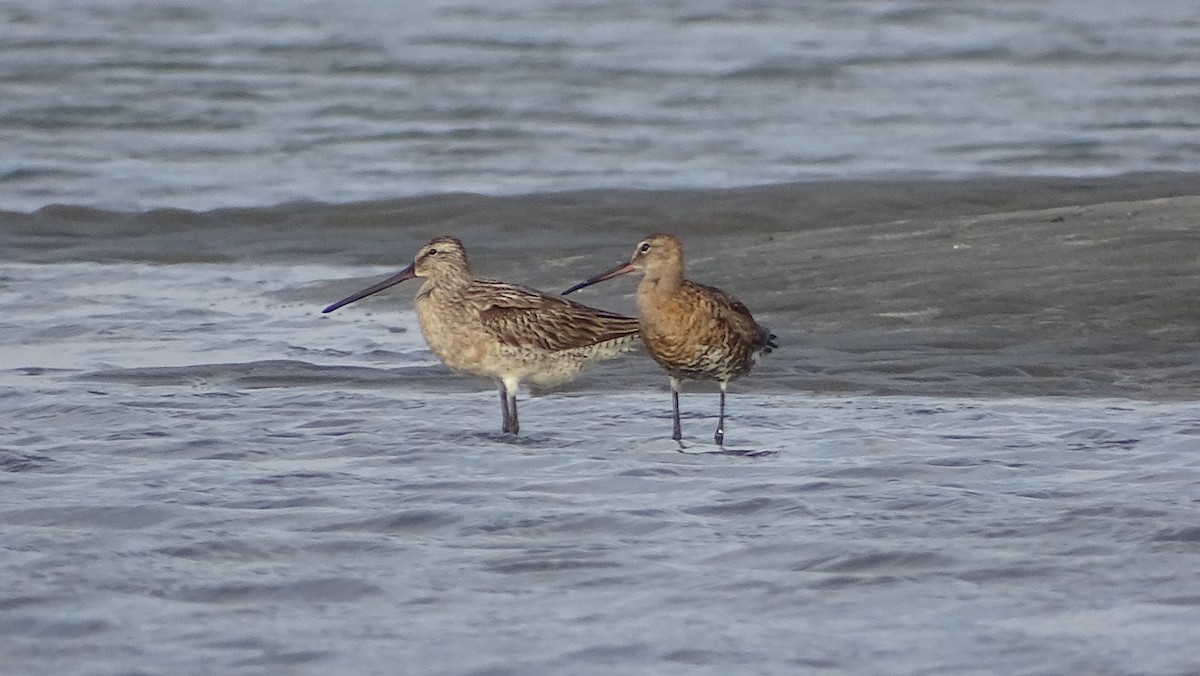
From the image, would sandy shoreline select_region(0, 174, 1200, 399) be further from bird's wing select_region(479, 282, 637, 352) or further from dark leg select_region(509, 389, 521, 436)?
dark leg select_region(509, 389, 521, 436)

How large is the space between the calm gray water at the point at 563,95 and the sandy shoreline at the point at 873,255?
29.3 inches

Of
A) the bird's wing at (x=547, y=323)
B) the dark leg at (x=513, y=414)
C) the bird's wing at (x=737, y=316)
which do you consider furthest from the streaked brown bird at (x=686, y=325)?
the dark leg at (x=513, y=414)

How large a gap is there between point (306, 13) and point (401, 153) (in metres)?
6.92

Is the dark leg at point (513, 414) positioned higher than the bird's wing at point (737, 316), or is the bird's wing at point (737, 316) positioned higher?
the bird's wing at point (737, 316)

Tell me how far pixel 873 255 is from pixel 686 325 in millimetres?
3324

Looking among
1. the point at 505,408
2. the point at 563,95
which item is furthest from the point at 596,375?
the point at 563,95

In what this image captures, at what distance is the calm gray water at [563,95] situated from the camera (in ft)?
53.1

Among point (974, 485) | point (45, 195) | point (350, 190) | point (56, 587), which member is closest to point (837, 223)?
point (350, 190)

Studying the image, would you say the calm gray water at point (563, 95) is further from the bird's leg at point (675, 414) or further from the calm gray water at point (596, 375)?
the bird's leg at point (675, 414)

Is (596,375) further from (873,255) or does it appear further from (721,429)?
(873,255)

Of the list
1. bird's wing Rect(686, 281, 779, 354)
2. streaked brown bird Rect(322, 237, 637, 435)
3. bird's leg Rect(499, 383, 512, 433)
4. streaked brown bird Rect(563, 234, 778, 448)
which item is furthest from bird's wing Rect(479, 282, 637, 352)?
bird's wing Rect(686, 281, 779, 354)

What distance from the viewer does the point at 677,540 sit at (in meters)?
6.80

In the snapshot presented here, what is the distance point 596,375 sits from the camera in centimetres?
994

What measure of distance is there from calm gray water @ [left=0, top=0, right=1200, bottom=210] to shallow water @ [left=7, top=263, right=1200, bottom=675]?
21.1ft
